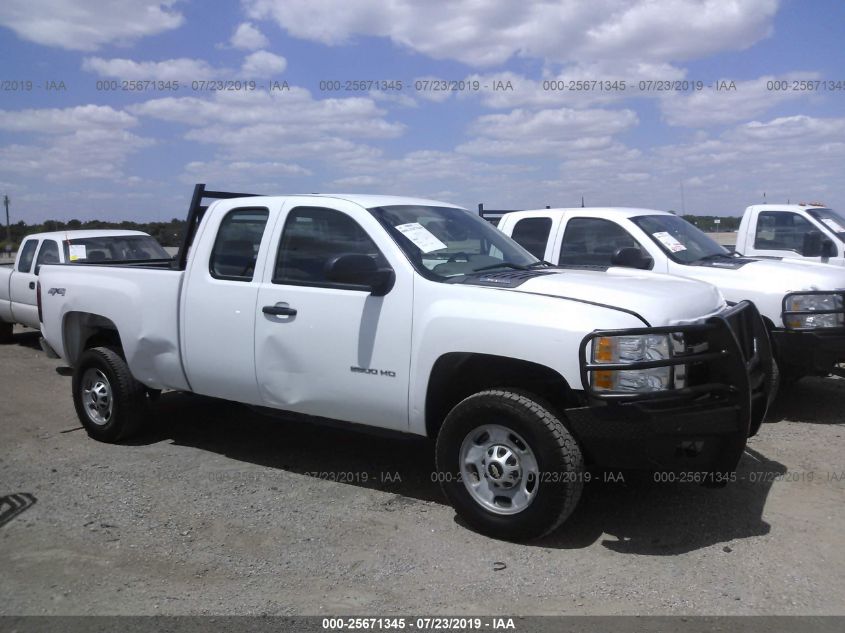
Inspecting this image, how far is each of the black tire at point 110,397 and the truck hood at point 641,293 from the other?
3.51m

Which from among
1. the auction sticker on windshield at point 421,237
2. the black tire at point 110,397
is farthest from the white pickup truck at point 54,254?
the auction sticker on windshield at point 421,237

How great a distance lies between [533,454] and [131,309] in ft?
11.6

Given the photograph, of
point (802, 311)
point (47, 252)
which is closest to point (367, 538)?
point (802, 311)

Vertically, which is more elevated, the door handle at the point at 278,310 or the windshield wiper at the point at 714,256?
the windshield wiper at the point at 714,256

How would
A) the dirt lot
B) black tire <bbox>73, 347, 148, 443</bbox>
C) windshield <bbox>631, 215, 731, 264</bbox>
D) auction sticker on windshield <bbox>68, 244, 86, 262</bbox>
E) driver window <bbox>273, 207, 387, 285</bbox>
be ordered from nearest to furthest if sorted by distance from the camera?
the dirt lot, driver window <bbox>273, 207, 387, 285</bbox>, black tire <bbox>73, 347, 148, 443</bbox>, windshield <bbox>631, 215, 731, 264</bbox>, auction sticker on windshield <bbox>68, 244, 86, 262</bbox>

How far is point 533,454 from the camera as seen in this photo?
438cm

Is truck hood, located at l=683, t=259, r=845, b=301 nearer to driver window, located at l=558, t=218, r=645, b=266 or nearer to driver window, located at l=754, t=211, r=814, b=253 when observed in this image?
driver window, located at l=558, t=218, r=645, b=266

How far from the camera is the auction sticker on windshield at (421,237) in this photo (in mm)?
5117

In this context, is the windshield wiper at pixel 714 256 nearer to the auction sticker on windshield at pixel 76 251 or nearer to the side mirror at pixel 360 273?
the side mirror at pixel 360 273

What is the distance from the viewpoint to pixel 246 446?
665 centimetres

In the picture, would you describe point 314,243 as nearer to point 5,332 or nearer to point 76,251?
point 76,251

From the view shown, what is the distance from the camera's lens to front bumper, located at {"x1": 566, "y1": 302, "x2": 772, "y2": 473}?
13.6 ft

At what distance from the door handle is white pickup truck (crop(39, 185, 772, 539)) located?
0.04 ft

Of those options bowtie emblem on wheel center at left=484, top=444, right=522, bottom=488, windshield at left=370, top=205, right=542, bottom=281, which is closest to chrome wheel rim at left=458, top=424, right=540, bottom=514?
bowtie emblem on wheel center at left=484, top=444, right=522, bottom=488
